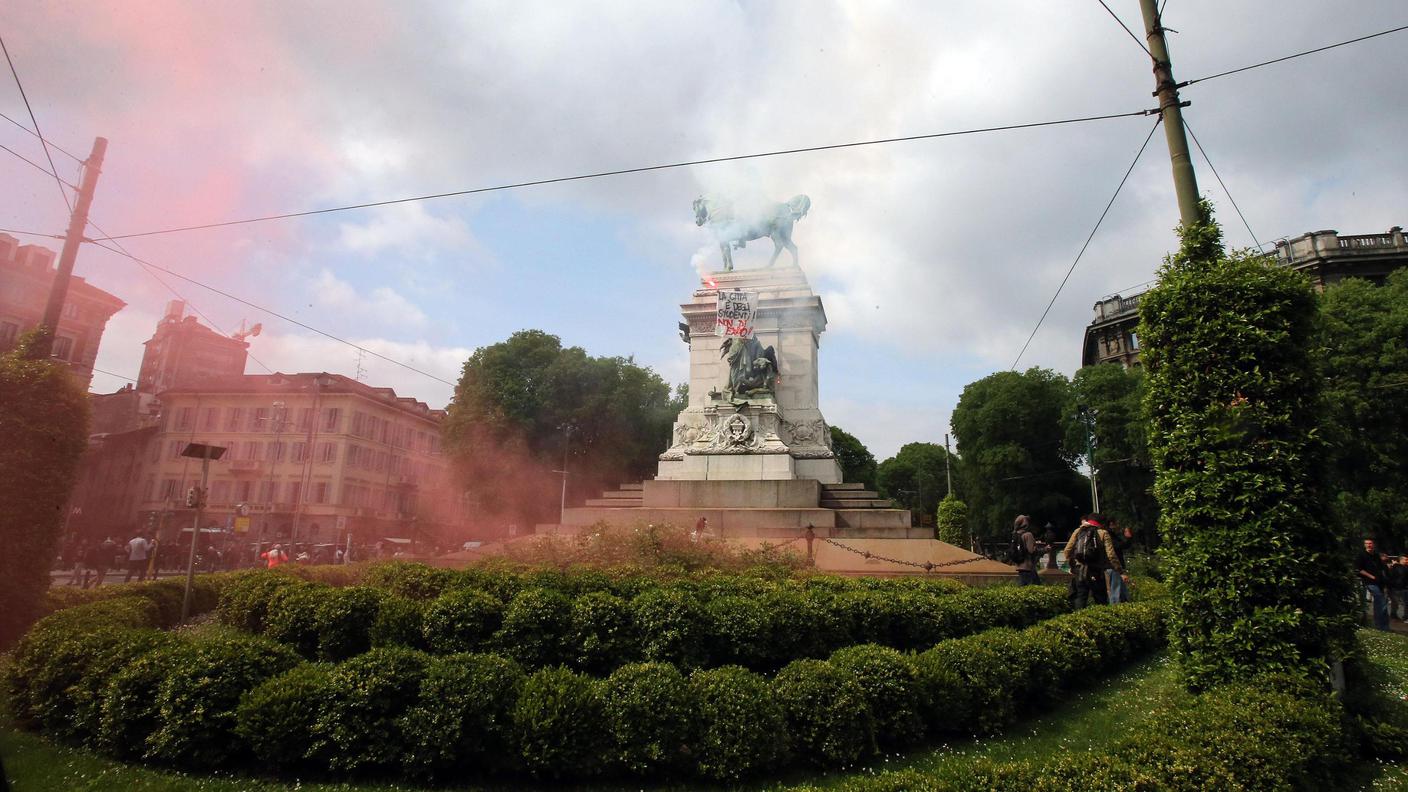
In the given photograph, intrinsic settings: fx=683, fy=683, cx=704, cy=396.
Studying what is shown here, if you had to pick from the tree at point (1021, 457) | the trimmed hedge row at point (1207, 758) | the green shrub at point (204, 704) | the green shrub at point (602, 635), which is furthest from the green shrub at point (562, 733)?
the tree at point (1021, 457)

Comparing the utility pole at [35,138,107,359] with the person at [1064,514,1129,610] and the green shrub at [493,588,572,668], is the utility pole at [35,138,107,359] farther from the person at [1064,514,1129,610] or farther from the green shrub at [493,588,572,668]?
the person at [1064,514,1129,610]

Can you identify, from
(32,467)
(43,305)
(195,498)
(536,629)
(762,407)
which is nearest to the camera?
(536,629)

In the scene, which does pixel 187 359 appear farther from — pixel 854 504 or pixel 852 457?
pixel 852 457

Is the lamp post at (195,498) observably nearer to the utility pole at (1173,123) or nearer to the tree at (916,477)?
the utility pole at (1173,123)

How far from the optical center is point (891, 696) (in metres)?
5.99

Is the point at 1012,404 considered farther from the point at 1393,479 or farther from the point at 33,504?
the point at 33,504

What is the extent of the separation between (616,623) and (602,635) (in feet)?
0.64

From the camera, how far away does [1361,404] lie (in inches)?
1009

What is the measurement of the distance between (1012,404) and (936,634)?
4340 centimetres

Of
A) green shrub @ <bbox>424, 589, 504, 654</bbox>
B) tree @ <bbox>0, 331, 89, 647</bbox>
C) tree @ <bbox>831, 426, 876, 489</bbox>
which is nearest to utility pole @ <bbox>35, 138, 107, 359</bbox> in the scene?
tree @ <bbox>0, 331, 89, 647</bbox>

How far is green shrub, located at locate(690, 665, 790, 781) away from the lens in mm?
5227

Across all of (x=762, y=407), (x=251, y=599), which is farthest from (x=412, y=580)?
(x=762, y=407)

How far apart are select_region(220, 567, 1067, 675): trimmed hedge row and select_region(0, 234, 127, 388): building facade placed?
261 inches

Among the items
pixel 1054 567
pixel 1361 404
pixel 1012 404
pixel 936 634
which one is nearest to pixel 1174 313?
pixel 936 634
